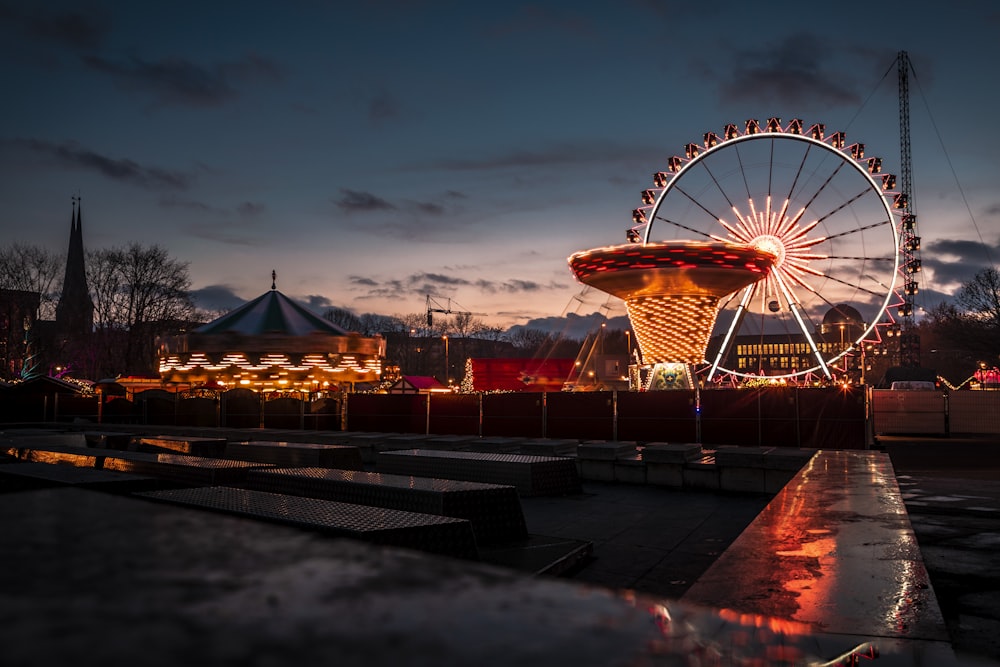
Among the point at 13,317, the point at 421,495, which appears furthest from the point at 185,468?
the point at 13,317

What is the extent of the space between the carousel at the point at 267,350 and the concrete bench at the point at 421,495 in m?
28.6

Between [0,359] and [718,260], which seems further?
[0,359]

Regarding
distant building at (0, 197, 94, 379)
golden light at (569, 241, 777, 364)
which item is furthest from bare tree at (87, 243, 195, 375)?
golden light at (569, 241, 777, 364)

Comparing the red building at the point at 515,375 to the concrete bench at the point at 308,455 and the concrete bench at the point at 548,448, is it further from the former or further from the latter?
the concrete bench at the point at 308,455

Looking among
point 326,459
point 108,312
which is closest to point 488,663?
point 326,459

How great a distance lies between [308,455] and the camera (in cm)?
1411

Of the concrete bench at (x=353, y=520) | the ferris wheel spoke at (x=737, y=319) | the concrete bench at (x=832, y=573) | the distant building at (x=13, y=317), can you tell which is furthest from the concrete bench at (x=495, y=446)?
the distant building at (x=13, y=317)

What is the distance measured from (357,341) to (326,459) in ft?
80.7

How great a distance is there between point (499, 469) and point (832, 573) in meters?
8.52

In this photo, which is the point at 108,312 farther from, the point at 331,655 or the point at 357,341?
the point at 331,655

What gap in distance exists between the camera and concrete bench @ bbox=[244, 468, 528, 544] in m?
7.68

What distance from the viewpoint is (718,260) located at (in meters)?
36.7

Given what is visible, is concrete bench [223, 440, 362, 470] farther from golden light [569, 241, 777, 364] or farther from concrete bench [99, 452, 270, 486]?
golden light [569, 241, 777, 364]

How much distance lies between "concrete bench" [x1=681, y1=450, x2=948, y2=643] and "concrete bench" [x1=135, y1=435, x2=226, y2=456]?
11489 mm
